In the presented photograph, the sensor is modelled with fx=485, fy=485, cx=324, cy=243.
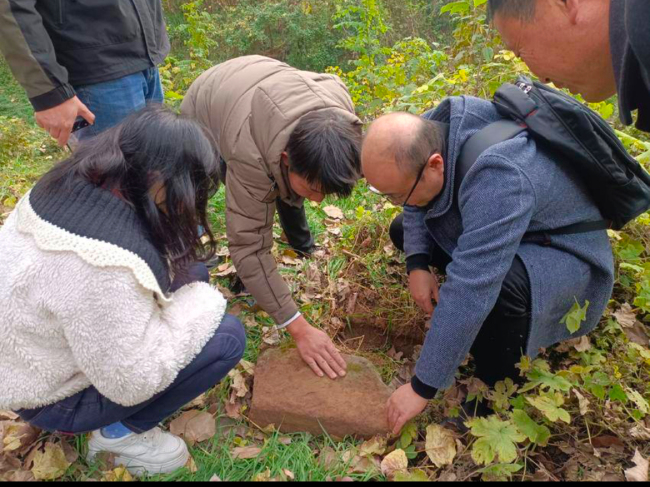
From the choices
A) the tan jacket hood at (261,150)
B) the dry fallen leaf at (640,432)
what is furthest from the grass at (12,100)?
the dry fallen leaf at (640,432)

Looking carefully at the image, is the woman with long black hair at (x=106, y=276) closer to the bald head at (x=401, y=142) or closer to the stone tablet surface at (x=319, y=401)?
the stone tablet surface at (x=319, y=401)

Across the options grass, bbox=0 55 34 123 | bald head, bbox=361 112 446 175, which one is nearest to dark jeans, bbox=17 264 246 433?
bald head, bbox=361 112 446 175

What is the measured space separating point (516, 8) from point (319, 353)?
1.58 m

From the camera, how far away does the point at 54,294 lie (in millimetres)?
1434

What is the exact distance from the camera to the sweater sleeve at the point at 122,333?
143 cm

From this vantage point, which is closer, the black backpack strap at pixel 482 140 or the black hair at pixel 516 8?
the black hair at pixel 516 8

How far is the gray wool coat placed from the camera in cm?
170

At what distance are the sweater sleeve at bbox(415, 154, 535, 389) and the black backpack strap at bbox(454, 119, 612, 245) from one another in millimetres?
112

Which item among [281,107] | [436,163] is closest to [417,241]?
[436,163]

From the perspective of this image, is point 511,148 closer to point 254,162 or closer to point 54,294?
point 254,162

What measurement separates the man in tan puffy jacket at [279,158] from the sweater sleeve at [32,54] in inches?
28.8

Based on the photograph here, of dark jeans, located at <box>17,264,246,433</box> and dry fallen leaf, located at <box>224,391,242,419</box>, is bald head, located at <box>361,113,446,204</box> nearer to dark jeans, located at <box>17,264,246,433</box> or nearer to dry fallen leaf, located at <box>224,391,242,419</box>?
dark jeans, located at <box>17,264,246,433</box>

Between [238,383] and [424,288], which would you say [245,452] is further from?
[424,288]

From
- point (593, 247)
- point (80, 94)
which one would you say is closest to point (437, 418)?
point (593, 247)
